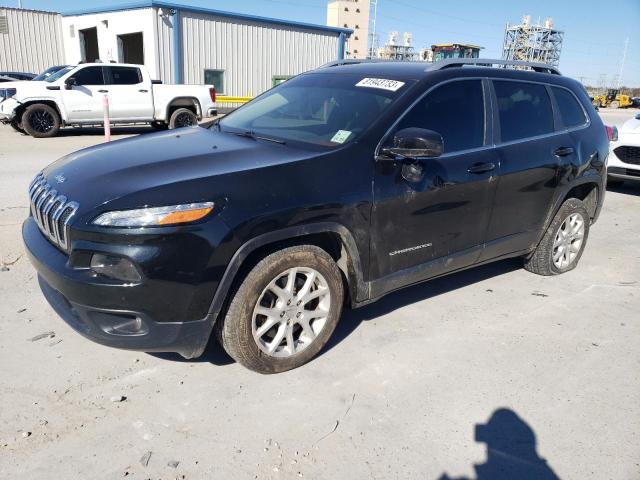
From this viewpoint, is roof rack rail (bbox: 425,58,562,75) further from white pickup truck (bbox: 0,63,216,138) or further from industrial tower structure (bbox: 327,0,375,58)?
industrial tower structure (bbox: 327,0,375,58)

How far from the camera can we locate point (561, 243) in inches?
189

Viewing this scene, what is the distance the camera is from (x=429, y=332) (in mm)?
3676

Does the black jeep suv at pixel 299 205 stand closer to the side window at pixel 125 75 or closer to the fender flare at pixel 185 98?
the side window at pixel 125 75

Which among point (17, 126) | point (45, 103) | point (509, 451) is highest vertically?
point (45, 103)

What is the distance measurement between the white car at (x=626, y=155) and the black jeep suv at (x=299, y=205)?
4.84m

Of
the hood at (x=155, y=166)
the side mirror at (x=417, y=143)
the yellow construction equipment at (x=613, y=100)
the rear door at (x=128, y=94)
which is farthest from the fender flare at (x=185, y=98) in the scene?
the yellow construction equipment at (x=613, y=100)

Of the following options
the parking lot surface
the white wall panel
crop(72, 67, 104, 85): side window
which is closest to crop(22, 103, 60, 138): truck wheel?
crop(72, 67, 104, 85): side window

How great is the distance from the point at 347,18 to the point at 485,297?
112 meters

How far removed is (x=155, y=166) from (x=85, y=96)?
1214cm

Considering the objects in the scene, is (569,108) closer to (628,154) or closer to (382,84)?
(382,84)

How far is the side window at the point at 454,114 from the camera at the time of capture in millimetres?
3400

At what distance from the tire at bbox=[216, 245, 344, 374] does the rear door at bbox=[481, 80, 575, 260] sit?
5.00 feet

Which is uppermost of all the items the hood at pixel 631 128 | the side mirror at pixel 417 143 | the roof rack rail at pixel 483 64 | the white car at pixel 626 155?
the roof rack rail at pixel 483 64

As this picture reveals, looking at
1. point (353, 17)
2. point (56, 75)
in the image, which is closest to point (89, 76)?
point (56, 75)
